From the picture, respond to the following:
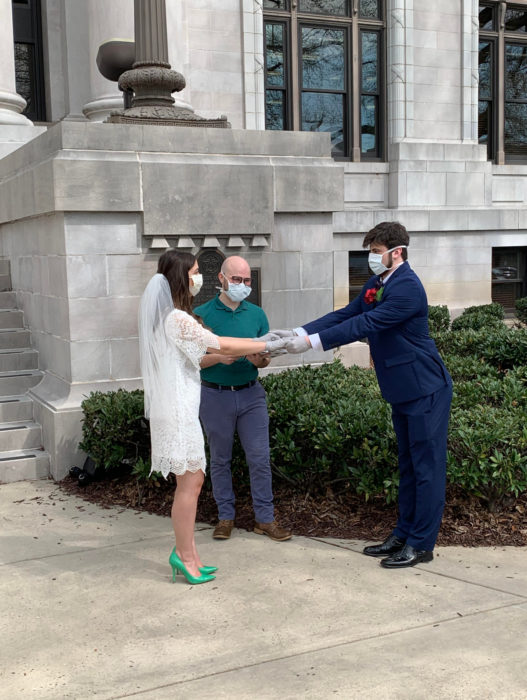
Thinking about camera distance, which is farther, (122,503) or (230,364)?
(122,503)

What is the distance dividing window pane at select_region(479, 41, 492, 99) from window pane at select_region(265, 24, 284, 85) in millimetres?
4758

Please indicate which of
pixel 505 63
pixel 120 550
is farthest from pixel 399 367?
pixel 505 63

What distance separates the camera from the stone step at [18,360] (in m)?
8.64

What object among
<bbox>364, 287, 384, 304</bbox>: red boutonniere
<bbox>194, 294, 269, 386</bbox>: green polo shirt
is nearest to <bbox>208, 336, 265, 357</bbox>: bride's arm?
<bbox>194, 294, 269, 386</bbox>: green polo shirt

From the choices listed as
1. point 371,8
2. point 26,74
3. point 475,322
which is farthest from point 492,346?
point 371,8

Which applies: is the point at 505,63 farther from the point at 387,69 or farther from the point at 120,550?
the point at 120,550

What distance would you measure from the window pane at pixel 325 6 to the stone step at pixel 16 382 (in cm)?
1123

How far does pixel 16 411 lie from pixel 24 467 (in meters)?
0.78

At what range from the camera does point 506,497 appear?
5.99 m

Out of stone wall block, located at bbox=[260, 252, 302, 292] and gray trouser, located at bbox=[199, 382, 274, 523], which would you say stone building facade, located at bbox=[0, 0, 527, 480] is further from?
gray trouser, located at bbox=[199, 382, 274, 523]

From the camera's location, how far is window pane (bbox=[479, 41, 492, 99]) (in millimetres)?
18328

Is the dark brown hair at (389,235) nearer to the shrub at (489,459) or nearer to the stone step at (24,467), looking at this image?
the shrub at (489,459)

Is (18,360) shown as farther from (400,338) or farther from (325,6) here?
(325,6)

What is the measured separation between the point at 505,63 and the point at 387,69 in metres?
3.38
